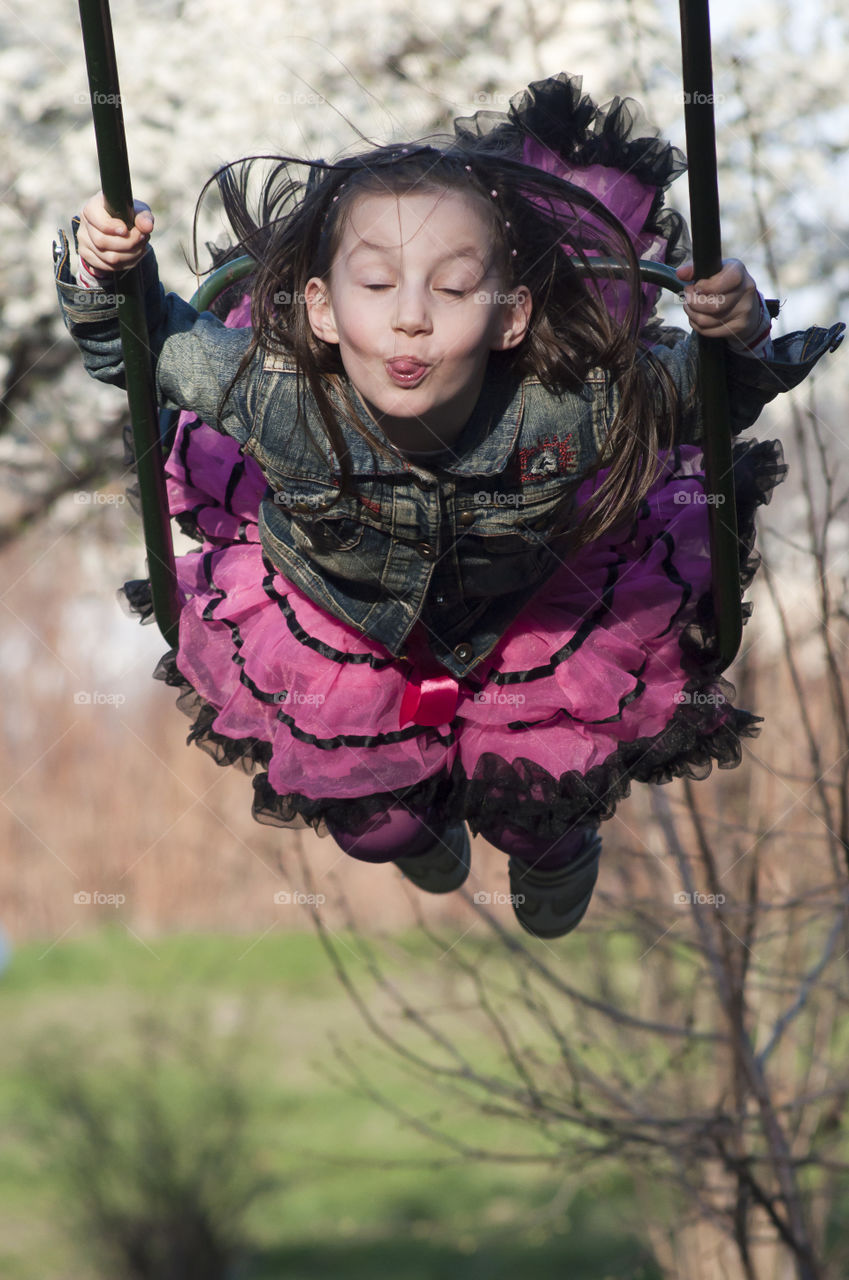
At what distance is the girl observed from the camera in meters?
1.12

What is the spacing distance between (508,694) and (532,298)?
38cm

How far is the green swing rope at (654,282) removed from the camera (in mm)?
954

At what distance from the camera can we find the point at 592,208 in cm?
116

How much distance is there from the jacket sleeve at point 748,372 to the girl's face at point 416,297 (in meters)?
0.16

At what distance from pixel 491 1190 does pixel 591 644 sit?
14.0ft

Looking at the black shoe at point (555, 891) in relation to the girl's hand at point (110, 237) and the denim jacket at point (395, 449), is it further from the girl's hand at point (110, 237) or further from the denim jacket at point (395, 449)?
the girl's hand at point (110, 237)

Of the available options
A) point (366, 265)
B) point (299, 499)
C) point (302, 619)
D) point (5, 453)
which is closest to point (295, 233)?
point (366, 265)
